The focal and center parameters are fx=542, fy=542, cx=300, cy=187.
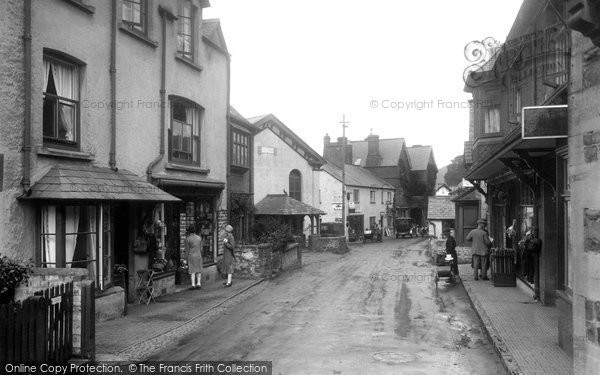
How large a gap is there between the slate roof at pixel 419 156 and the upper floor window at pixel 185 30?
5633cm

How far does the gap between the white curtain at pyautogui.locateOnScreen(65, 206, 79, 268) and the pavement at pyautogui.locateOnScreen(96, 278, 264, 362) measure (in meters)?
1.45

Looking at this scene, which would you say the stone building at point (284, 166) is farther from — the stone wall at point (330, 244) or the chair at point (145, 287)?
the chair at point (145, 287)

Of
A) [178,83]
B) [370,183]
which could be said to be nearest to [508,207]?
[178,83]

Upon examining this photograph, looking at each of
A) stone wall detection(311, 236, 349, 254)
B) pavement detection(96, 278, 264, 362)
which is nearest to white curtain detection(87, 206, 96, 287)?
pavement detection(96, 278, 264, 362)

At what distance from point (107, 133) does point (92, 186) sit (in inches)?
81.3

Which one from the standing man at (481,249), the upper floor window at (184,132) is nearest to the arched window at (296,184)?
the upper floor window at (184,132)

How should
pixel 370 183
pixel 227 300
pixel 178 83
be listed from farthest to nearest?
pixel 370 183 < pixel 178 83 < pixel 227 300

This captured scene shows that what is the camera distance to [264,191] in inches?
1326

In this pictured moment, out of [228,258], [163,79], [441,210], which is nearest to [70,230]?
[163,79]

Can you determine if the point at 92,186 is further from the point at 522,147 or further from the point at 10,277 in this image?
the point at 522,147

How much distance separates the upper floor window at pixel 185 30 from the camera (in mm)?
15234

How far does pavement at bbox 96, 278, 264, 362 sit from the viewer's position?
8.62 metres

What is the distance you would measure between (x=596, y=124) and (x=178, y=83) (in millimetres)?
12038

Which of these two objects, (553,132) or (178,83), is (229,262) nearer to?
(178,83)
